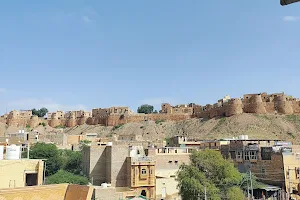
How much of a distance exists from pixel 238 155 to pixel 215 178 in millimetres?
11118

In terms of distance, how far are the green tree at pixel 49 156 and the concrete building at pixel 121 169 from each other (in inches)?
206

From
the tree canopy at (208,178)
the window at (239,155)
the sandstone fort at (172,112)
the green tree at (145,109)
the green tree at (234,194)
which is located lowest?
the green tree at (234,194)

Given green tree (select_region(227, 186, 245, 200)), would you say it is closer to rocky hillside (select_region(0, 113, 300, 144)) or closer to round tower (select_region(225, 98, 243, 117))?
rocky hillside (select_region(0, 113, 300, 144))

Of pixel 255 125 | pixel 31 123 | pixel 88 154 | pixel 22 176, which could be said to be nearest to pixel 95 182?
pixel 88 154

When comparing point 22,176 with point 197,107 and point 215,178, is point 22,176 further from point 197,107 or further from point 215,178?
point 197,107

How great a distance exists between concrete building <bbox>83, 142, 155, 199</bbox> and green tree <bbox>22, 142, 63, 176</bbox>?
17.1 feet

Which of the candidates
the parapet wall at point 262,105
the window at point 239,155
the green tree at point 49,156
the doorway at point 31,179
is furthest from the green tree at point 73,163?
the parapet wall at point 262,105

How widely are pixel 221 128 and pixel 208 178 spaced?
41.1 m

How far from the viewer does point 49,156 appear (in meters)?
31.3

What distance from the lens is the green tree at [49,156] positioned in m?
30.5

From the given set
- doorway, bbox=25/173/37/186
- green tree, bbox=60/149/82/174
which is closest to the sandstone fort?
green tree, bbox=60/149/82/174

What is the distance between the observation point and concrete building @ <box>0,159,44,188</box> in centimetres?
1561

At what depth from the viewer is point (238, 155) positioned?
31.4m

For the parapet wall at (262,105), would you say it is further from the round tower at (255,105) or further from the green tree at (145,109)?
the green tree at (145,109)
